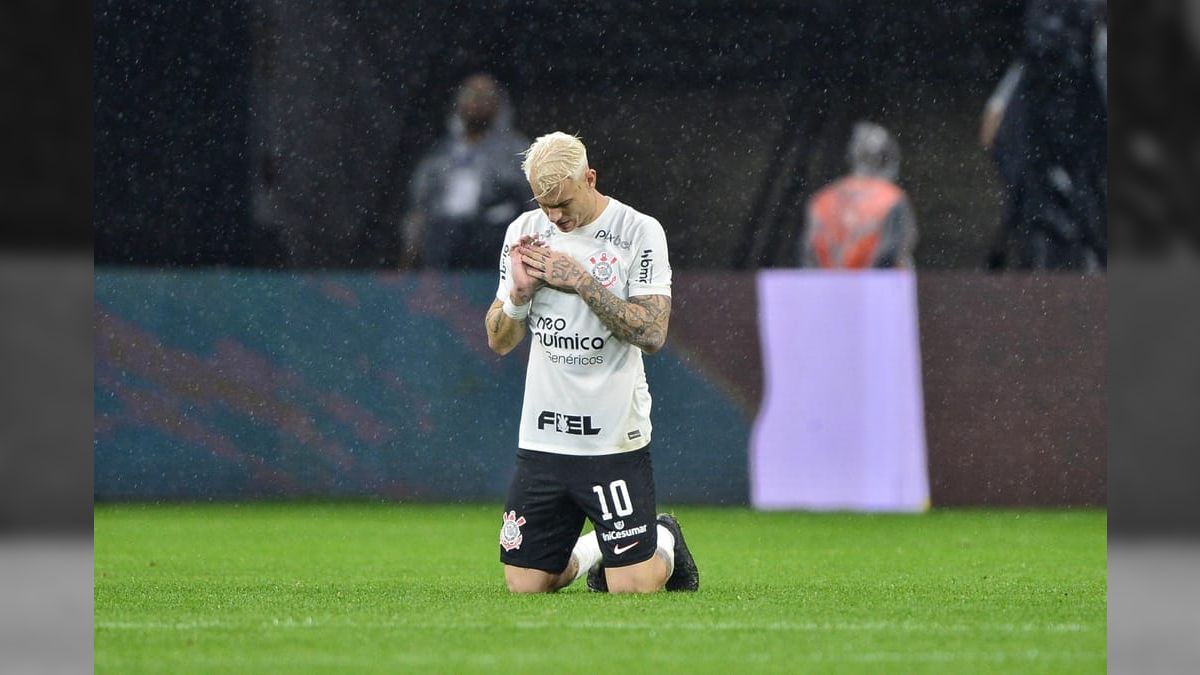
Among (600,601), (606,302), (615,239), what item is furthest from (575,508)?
(615,239)

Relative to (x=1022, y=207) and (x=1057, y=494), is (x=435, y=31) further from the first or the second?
(x=1057, y=494)

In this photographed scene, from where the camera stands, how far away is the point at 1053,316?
949cm

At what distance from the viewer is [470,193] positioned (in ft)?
35.9

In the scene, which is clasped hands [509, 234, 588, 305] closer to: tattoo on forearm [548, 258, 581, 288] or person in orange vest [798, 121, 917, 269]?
tattoo on forearm [548, 258, 581, 288]

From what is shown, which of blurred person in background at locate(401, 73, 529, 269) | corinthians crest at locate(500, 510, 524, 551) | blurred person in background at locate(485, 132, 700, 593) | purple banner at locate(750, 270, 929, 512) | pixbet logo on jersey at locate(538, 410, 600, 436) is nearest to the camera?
blurred person in background at locate(485, 132, 700, 593)

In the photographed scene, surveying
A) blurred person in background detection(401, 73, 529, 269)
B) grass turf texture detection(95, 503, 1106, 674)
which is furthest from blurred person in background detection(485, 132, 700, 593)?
blurred person in background detection(401, 73, 529, 269)

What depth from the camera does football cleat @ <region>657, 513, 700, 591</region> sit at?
604 cm

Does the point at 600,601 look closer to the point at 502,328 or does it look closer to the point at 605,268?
the point at 502,328

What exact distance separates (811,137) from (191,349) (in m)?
4.60

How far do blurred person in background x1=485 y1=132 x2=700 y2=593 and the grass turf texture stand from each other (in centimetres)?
19

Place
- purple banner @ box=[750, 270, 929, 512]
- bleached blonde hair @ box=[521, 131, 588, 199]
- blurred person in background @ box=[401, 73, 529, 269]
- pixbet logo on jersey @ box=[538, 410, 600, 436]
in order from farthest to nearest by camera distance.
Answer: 1. blurred person in background @ box=[401, 73, 529, 269]
2. purple banner @ box=[750, 270, 929, 512]
3. pixbet logo on jersey @ box=[538, 410, 600, 436]
4. bleached blonde hair @ box=[521, 131, 588, 199]

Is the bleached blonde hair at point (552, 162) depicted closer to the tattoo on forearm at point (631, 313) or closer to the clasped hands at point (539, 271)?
the clasped hands at point (539, 271)

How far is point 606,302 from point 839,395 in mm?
3998

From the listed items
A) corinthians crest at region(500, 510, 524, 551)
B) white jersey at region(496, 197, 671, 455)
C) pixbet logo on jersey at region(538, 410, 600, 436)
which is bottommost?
corinthians crest at region(500, 510, 524, 551)
